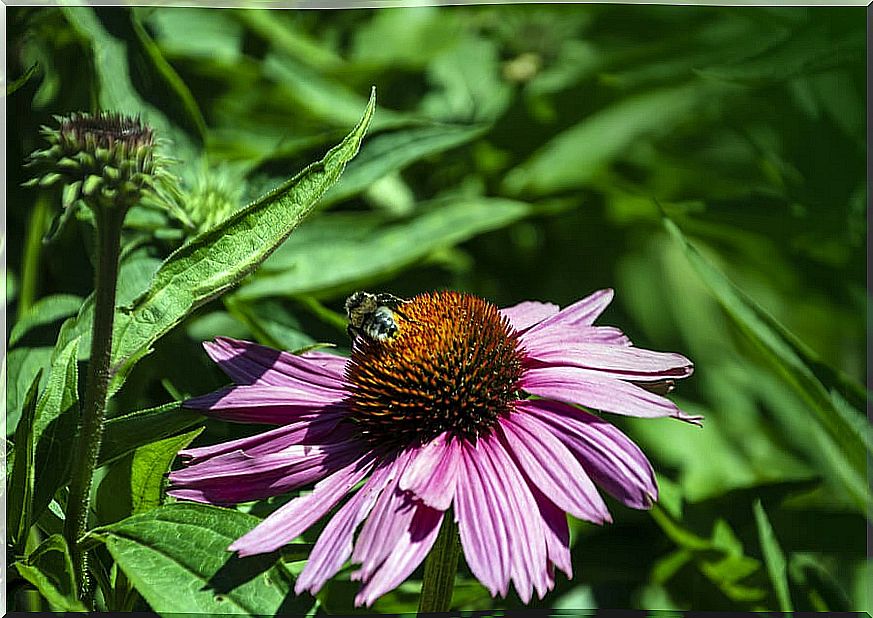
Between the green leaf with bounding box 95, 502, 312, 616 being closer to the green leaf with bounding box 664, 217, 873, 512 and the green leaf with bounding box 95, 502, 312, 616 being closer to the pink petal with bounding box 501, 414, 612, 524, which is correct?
the pink petal with bounding box 501, 414, 612, 524

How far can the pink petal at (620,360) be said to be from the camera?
1.10 ft

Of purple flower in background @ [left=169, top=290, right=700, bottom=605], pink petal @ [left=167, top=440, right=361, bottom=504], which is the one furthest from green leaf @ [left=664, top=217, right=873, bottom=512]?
pink petal @ [left=167, top=440, right=361, bottom=504]

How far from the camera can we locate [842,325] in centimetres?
75

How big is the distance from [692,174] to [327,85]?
29 cm

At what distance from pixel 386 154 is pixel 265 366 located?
16cm

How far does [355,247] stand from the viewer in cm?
52

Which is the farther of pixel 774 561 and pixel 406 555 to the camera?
pixel 774 561

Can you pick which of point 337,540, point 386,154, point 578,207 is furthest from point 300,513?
point 578,207

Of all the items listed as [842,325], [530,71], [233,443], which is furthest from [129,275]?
[842,325]

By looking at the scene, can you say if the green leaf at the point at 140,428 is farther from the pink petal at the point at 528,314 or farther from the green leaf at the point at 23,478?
the pink petal at the point at 528,314

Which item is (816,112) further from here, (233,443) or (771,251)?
(233,443)

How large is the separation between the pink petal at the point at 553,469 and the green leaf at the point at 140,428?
0.37 feet

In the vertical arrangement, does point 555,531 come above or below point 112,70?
below

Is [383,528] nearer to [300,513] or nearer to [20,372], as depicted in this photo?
[300,513]
